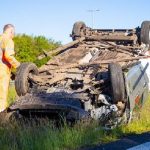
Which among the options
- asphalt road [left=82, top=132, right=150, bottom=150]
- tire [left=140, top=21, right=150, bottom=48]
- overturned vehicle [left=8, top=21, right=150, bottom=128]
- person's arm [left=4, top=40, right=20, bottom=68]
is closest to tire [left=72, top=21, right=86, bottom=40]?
overturned vehicle [left=8, top=21, right=150, bottom=128]

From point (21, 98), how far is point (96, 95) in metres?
1.48

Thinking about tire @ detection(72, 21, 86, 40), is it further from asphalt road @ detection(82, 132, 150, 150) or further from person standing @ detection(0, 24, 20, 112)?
asphalt road @ detection(82, 132, 150, 150)

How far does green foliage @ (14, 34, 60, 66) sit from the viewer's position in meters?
37.7

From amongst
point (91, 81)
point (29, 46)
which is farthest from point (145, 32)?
point (29, 46)

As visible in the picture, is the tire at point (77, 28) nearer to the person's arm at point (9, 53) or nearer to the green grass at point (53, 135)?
the person's arm at point (9, 53)

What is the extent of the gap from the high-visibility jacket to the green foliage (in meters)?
24.5

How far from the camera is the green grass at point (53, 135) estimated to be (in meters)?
7.28

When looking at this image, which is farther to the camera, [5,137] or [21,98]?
[21,98]

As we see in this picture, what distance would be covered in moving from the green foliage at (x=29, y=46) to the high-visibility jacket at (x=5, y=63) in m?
24.5

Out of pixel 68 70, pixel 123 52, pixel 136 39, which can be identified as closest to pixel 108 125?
pixel 68 70

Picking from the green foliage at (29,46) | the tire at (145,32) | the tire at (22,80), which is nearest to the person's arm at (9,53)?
the tire at (22,80)

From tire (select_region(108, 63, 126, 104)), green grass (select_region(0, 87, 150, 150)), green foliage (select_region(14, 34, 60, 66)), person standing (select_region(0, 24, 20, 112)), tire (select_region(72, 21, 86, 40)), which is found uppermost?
green foliage (select_region(14, 34, 60, 66))

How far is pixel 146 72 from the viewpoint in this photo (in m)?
11.4

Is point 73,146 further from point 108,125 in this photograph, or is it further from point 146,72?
point 146,72
